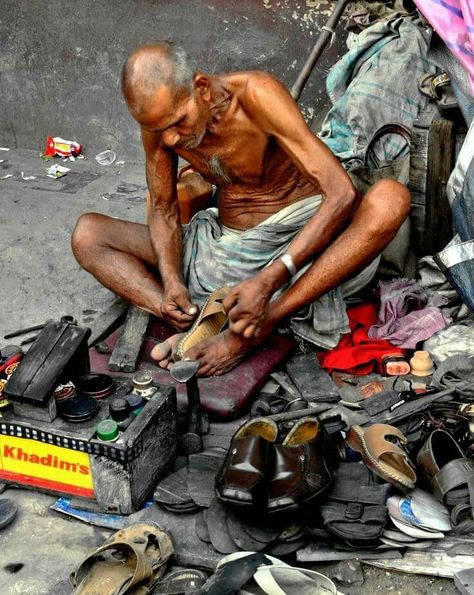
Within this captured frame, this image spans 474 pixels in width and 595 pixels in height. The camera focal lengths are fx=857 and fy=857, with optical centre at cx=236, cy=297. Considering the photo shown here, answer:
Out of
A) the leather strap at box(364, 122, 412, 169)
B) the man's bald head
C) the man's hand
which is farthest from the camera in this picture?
the leather strap at box(364, 122, 412, 169)

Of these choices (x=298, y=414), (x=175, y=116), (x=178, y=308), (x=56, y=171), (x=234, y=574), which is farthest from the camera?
(x=56, y=171)

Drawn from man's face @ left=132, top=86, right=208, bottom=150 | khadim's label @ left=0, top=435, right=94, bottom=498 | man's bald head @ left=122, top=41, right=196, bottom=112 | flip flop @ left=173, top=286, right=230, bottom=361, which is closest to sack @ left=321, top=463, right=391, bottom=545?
khadim's label @ left=0, top=435, right=94, bottom=498

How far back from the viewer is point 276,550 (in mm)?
2633

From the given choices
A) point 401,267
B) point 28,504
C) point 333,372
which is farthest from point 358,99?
point 28,504

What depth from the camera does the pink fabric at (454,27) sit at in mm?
Result: 3746

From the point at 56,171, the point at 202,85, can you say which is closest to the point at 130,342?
the point at 202,85

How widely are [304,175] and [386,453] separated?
1253 mm

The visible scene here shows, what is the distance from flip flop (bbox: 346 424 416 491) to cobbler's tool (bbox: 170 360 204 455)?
0.57 m

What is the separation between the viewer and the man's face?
3188 mm

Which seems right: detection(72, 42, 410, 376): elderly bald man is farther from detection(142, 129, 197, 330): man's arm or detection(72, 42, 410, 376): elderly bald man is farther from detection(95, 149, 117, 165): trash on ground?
detection(95, 149, 117, 165): trash on ground

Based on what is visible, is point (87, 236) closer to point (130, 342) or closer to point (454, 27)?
point (130, 342)

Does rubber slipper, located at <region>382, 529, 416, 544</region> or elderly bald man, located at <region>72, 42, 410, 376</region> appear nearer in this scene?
rubber slipper, located at <region>382, 529, 416, 544</region>

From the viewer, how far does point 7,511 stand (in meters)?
2.89

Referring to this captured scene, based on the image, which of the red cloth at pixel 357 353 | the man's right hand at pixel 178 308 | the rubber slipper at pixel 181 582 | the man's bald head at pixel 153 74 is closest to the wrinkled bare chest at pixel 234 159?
the man's bald head at pixel 153 74
